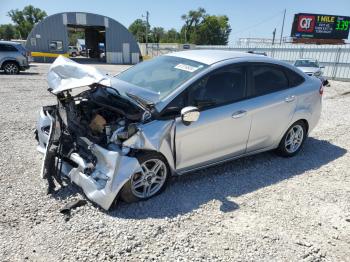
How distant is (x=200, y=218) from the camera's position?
3.37 metres

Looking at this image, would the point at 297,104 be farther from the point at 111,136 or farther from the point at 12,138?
the point at 12,138

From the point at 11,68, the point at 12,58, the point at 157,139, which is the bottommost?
the point at 11,68

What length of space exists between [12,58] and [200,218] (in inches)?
633

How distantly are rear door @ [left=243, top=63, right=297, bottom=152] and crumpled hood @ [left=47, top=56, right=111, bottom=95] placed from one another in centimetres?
206

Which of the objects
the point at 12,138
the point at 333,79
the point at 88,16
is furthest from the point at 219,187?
the point at 88,16

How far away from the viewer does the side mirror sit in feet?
11.0

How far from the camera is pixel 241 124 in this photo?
13.5 ft

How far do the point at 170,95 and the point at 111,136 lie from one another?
841mm

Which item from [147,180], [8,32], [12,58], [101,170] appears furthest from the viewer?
[8,32]

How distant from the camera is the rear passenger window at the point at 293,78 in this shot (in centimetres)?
482

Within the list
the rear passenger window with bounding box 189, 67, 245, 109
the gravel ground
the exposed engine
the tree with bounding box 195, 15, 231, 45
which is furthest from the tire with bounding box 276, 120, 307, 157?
the tree with bounding box 195, 15, 231, 45

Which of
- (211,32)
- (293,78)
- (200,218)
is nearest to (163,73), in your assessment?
(200,218)

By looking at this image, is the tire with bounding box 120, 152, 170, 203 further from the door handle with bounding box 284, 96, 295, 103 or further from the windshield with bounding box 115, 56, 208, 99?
the door handle with bounding box 284, 96, 295, 103

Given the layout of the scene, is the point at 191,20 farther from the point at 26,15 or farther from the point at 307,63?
the point at 307,63
